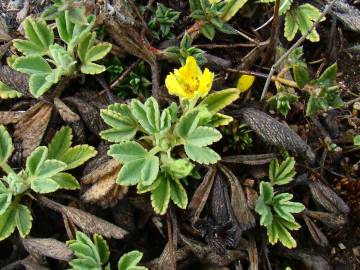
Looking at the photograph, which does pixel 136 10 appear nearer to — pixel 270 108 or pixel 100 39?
pixel 100 39

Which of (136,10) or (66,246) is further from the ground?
(136,10)

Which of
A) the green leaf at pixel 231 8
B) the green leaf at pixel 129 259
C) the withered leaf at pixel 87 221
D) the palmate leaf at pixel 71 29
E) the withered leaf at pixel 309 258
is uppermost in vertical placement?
the palmate leaf at pixel 71 29

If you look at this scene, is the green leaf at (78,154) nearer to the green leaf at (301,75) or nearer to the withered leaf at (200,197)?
the withered leaf at (200,197)

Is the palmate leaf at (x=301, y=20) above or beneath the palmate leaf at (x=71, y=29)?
beneath

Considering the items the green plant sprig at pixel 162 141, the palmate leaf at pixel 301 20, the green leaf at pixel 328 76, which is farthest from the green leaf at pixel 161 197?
the palmate leaf at pixel 301 20

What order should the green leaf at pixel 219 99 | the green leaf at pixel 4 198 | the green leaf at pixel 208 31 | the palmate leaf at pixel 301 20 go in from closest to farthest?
the green leaf at pixel 4 198, the green leaf at pixel 219 99, the green leaf at pixel 208 31, the palmate leaf at pixel 301 20

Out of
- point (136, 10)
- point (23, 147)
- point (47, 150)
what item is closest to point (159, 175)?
point (47, 150)

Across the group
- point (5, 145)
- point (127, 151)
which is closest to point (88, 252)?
point (127, 151)
